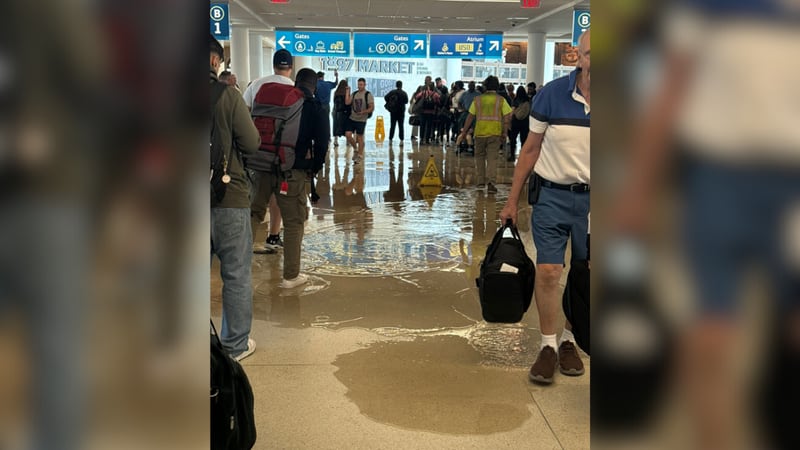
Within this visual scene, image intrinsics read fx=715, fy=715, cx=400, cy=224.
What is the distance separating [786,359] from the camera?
0.93m

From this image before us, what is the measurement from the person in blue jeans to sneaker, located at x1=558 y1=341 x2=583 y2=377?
1932mm

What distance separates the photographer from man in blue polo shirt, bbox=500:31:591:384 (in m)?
3.88

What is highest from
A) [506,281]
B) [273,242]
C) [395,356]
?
[506,281]

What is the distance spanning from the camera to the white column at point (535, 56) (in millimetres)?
24828

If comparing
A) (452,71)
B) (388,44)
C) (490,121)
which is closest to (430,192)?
(490,121)

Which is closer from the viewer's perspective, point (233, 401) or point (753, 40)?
point (753, 40)

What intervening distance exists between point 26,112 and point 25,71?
67mm

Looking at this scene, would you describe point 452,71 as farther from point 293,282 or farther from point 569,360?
point 569,360

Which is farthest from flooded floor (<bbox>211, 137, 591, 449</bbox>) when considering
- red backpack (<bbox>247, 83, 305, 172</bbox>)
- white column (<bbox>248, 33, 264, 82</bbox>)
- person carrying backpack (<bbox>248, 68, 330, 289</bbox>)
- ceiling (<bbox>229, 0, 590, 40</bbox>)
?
white column (<bbox>248, 33, 264, 82</bbox>)

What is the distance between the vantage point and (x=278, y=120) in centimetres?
547

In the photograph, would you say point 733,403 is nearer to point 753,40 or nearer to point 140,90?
point 753,40

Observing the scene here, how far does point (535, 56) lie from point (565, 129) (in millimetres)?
22082

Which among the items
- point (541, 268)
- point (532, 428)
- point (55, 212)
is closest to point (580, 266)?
point (541, 268)

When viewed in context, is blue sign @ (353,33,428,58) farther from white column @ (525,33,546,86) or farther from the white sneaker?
the white sneaker
